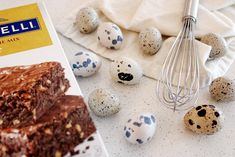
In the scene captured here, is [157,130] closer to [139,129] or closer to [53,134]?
[139,129]

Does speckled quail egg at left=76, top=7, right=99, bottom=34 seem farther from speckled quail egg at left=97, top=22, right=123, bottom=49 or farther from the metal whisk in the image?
the metal whisk

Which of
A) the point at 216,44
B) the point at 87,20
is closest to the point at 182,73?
the point at 216,44

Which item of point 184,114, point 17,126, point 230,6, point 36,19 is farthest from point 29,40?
point 230,6

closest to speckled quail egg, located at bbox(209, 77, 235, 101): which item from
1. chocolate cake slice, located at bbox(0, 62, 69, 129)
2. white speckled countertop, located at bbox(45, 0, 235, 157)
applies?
white speckled countertop, located at bbox(45, 0, 235, 157)

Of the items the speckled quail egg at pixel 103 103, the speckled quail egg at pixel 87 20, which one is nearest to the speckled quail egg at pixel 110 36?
the speckled quail egg at pixel 87 20

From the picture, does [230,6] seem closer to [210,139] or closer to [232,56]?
[232,56]

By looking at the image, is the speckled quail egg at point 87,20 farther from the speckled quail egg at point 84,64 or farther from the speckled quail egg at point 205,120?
the speckled quail egg at point 205,120
